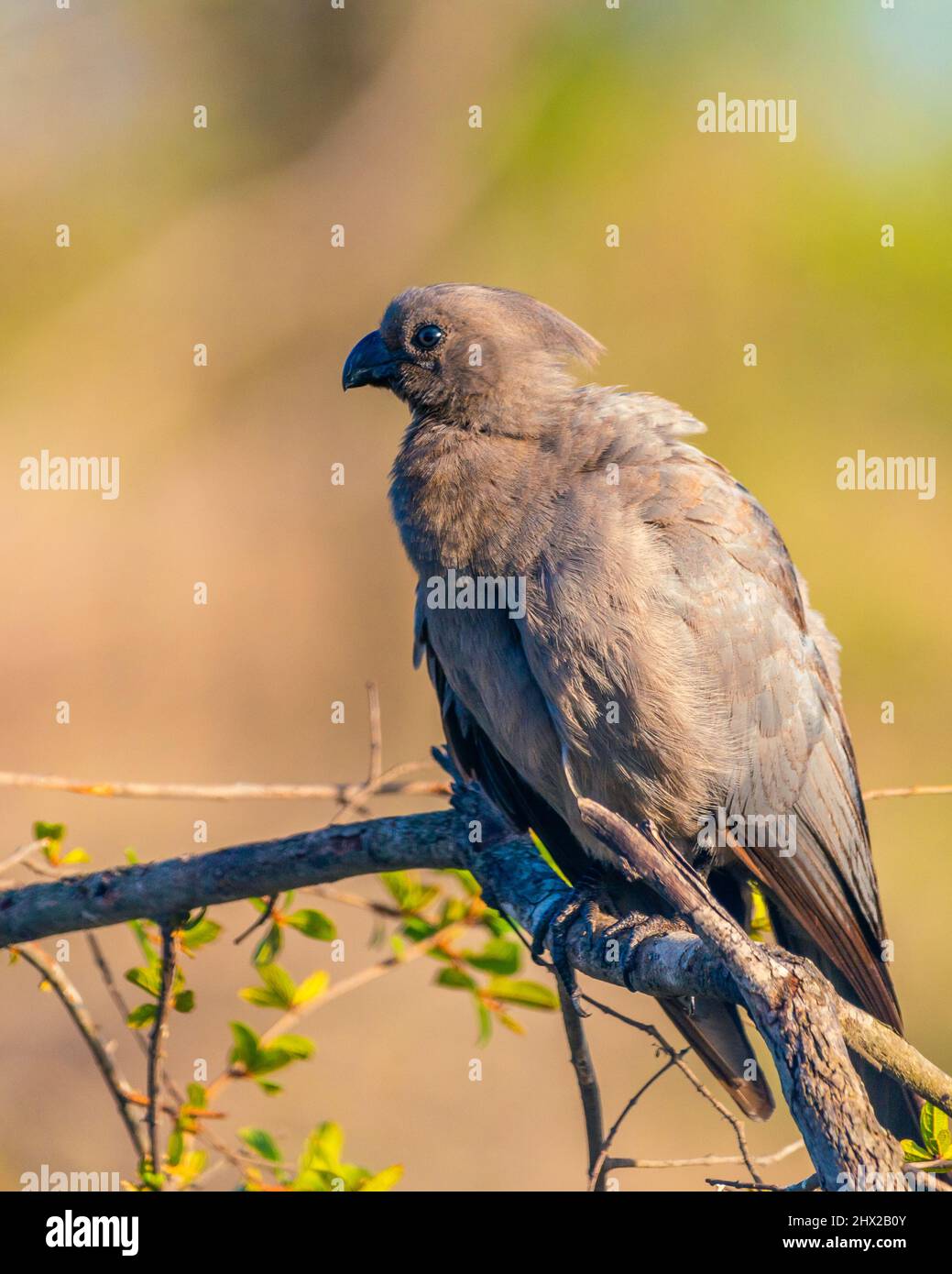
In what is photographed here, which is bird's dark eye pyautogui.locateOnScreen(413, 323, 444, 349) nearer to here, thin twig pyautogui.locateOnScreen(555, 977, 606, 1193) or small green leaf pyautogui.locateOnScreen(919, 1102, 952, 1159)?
thin twig pyautogui.locateOnScreen(555, 977, 606, 1193)

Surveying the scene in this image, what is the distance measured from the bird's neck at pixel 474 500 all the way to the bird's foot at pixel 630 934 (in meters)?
1.17

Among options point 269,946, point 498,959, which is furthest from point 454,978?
point 269,946

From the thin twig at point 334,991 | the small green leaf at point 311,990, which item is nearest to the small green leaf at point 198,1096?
the thin twig at point 334,991

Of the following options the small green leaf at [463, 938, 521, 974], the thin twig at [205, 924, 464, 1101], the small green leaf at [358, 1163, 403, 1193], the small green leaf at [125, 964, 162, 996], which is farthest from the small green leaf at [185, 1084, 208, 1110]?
the small green leaf at [463, 938, 521, 974]

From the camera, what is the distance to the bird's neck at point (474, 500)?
384cm

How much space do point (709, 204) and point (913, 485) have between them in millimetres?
3320

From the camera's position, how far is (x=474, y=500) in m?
3.92

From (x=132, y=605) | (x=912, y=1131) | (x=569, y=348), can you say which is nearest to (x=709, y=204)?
(x=132, y=605)

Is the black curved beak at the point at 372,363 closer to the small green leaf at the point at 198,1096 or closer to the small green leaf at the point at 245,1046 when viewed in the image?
the small green leaf at the point at 245,1046

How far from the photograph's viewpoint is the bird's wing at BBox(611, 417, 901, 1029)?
388 cm

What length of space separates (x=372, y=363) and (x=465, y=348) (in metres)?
0.40

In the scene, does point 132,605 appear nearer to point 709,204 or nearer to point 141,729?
point 141,729

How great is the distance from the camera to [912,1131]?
3.87 metres

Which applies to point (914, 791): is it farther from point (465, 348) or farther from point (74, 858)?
point (74, 858)
